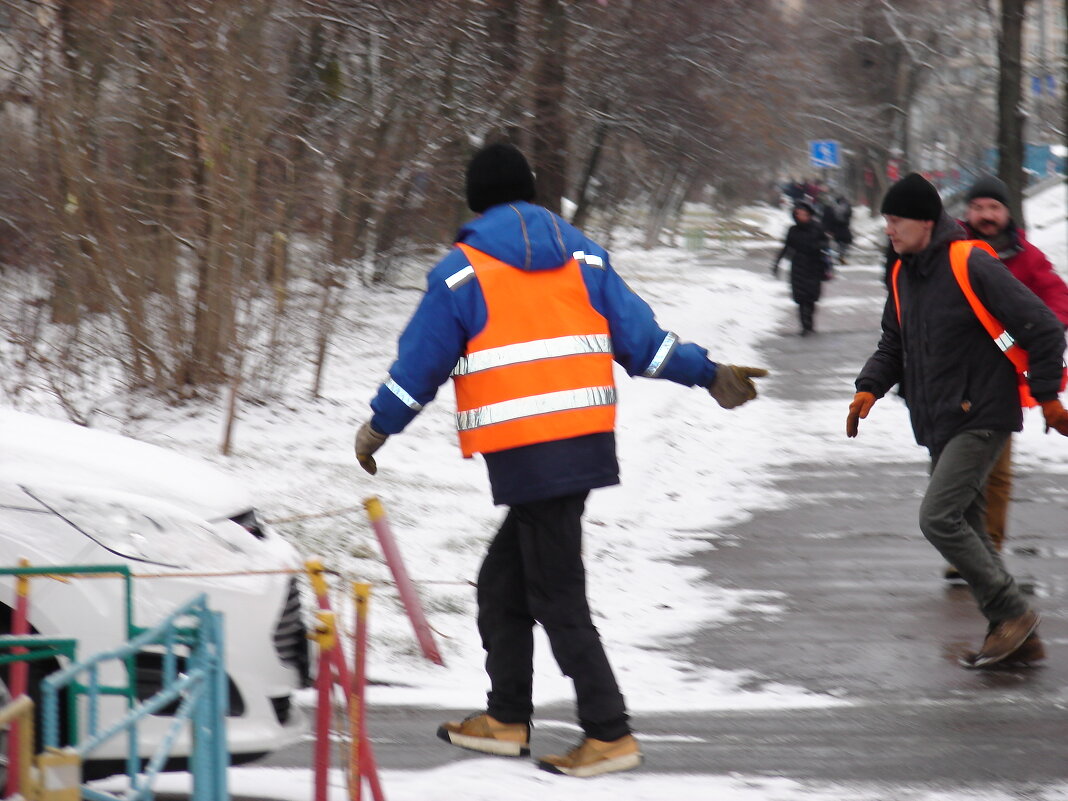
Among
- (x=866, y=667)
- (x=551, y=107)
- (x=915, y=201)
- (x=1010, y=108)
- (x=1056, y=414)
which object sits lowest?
(x=866, y=667)

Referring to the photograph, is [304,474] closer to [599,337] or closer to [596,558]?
[596,558]

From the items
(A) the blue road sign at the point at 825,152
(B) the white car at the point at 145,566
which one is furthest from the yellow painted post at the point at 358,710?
(A) the blue road sign at the point at 825,152

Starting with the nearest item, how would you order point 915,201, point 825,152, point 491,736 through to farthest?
point 491,736, point 915,201, point 825,152

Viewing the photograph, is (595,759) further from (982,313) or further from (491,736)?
(982,313)

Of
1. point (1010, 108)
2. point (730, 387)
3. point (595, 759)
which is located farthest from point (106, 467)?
point (1010, 108)

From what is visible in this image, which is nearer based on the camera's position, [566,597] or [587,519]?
[566,597]

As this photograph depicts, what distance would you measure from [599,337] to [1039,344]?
6.42 ft

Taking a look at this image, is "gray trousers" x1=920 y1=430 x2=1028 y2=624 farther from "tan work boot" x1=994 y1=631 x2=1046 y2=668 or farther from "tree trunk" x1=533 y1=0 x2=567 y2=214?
"tree trunk" x1=533 y1=0 x2=567 y2=214

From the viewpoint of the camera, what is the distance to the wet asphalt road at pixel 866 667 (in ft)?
16.1

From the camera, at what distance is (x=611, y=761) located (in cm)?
469

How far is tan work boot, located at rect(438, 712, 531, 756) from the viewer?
488cm

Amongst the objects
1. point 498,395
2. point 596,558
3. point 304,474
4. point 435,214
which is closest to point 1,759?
→ point 498,395

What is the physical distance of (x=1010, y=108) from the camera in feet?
63.9

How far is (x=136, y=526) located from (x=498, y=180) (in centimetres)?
150
